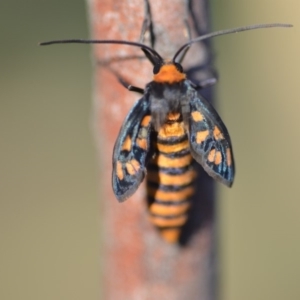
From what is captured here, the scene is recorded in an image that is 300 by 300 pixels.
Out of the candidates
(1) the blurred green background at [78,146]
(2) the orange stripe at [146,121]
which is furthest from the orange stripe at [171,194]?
(1) the blurred green background at [78,146]

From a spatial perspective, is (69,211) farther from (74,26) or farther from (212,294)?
(212,294)

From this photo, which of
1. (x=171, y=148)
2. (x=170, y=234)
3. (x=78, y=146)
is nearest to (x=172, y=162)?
(x=171, y=148)

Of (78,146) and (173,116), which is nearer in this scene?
(173,116)

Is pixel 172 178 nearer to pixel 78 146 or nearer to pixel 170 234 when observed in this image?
pixel 170 234

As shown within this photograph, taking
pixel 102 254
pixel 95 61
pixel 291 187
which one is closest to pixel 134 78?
pixel 95 61

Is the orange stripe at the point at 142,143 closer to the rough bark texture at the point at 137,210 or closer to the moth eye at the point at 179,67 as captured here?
the rough bark texture at the point at 137,210

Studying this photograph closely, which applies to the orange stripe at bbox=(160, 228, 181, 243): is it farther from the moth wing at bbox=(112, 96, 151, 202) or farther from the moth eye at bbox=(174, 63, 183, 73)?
the moth eye at bbox=(174, 63, 183, 73)

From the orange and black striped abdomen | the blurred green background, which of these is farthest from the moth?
the blurred green background
